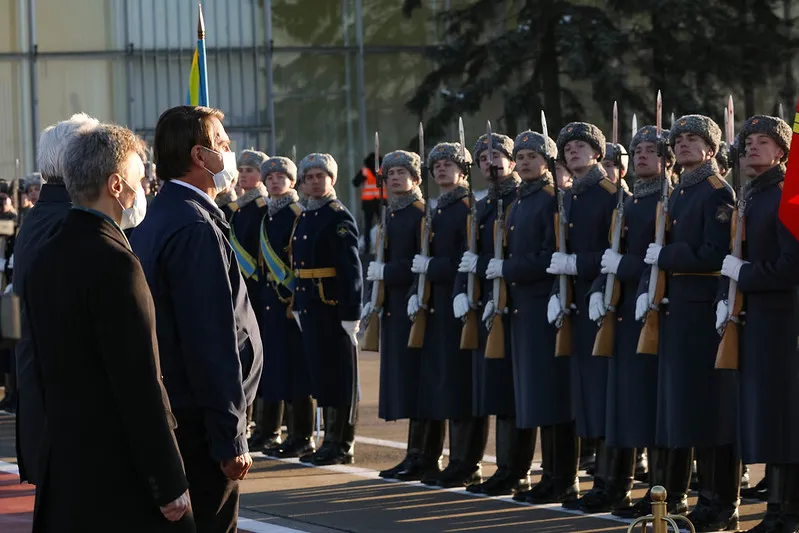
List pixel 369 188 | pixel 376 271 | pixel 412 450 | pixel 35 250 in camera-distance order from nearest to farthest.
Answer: pixel 35 250, pixel 412 450, pixel 376 271, pixel 369 188

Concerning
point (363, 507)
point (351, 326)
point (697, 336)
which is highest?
point (697, 336)

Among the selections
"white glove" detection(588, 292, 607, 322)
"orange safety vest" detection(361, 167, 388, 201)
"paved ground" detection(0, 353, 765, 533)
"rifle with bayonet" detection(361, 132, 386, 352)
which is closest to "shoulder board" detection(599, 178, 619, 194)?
"white glove" detection(588, 292, 607, 322)

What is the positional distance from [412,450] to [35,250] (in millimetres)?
5825

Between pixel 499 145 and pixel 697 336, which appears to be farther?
pixel 499 145

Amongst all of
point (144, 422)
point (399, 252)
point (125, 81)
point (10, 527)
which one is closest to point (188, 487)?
point (144, 422)

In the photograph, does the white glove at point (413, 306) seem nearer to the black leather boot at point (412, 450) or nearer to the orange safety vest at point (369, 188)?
the black leather boot at point (412, 450)

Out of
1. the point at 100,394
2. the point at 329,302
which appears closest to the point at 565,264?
the point at 329,302

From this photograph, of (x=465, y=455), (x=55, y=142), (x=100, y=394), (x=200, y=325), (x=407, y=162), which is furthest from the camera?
(x=407, y=162)

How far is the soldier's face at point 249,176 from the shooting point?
506 inches

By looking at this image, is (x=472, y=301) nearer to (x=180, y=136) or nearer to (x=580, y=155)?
(x=580, y=155)

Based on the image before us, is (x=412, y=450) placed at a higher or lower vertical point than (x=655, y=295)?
lower

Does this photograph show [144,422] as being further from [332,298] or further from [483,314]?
[332,298]

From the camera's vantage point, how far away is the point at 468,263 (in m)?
10.2

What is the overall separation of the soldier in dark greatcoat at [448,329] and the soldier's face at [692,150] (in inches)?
81.9
